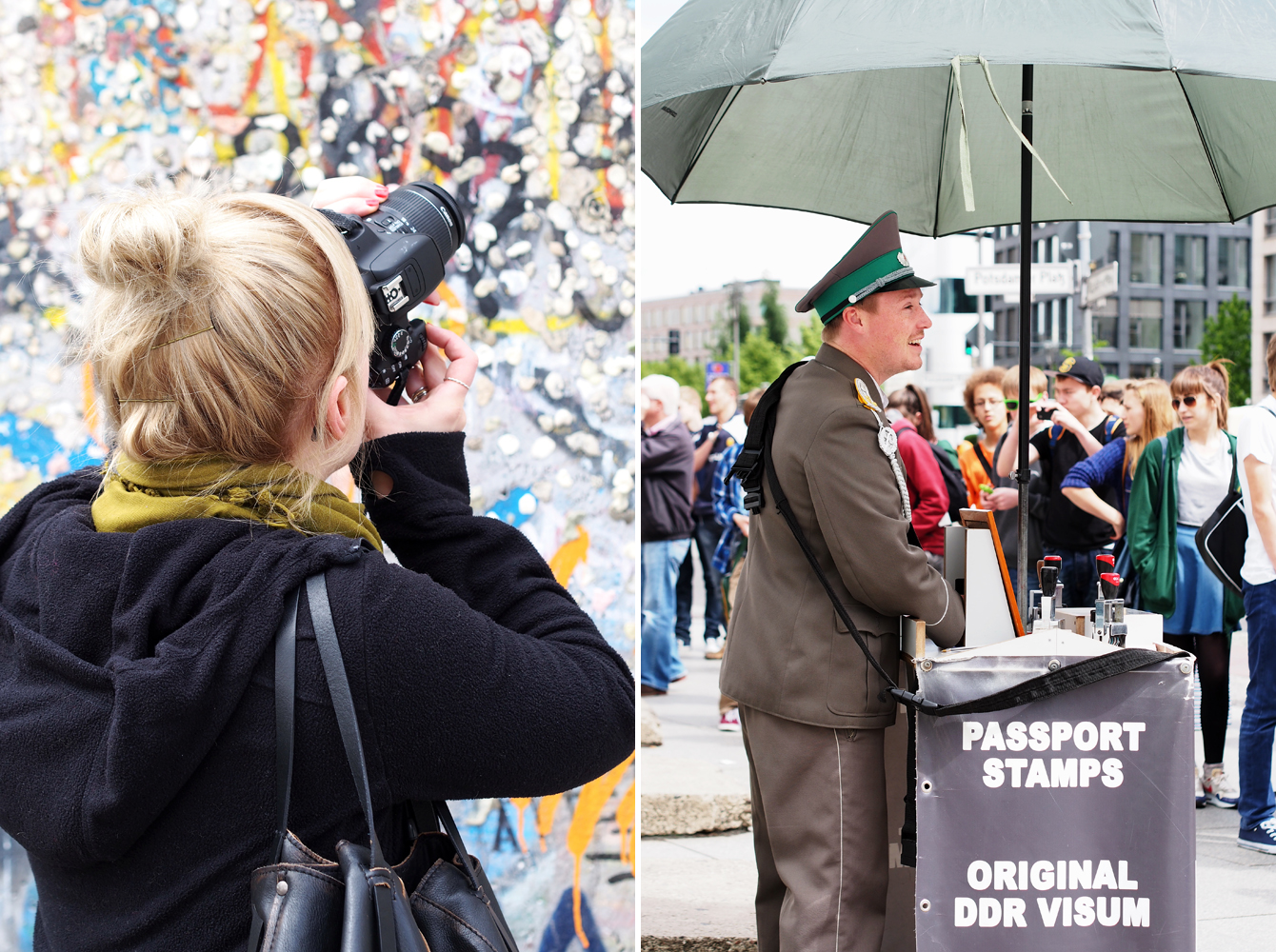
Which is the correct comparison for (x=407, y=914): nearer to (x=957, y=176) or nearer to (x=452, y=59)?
(x=452, y=59)

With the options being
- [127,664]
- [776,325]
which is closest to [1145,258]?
[776,325]

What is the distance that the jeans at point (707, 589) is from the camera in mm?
8758

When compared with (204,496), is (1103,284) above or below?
above

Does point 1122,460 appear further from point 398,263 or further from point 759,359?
point 759,359

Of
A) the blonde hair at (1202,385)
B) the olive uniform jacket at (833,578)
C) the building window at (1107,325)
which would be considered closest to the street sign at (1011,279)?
the blonde hair at (1202,385)

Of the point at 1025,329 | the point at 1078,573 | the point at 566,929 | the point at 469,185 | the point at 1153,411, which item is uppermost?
the point at 469,185

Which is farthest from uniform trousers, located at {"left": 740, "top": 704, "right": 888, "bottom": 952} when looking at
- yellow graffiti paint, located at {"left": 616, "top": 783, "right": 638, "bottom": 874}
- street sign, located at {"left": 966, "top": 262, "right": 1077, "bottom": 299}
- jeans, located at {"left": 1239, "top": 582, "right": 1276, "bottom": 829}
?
street sign, located at {"left": 966, "top": 262, "right": 1077, "bottom": 299}

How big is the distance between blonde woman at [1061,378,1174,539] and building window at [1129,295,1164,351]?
6989 cm

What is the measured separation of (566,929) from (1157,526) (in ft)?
11.5

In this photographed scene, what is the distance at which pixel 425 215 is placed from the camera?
1.45 metres

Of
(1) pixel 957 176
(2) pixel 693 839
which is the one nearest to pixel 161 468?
(1) pixel 957 176

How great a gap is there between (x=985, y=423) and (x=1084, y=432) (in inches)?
31.6

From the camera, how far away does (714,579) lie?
8.63m

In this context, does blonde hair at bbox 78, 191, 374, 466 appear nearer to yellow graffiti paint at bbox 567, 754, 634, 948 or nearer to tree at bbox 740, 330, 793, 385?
yellow graffiti paint at bbox 567, 754, 634, 948
